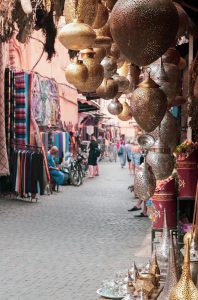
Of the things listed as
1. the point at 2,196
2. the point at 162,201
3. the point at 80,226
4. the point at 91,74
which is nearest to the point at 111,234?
the point at 80,226

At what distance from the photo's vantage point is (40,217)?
31.2ft

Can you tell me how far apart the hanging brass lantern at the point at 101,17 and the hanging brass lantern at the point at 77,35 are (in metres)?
0.27

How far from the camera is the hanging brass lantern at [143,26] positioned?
1204 mm

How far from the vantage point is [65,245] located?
7016 mm

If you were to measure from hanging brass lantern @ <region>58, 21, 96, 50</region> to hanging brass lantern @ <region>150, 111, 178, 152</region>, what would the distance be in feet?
2.91

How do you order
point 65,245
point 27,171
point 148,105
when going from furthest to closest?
point 27,171 → point 65,245 → point 148,105

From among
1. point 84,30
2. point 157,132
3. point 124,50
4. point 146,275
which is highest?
point 84,30

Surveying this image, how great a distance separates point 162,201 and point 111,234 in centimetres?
356

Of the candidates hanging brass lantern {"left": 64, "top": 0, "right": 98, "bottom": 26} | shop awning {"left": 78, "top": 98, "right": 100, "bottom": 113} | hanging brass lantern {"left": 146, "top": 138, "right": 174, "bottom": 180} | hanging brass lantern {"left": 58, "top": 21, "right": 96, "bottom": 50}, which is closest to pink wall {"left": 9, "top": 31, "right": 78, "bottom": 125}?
shop awning {"left": 78, "top": 98, "right": 100, "bottom": 113}

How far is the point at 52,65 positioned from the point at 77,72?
16682mm

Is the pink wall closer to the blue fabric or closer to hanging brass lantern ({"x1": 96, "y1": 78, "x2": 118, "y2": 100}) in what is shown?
the blue fabric

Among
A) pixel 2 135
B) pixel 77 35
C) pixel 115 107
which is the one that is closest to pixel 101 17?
pixel 77 35

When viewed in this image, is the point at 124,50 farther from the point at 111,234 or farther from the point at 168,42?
the point at 111,234

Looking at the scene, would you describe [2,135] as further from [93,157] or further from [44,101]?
[93,157]
